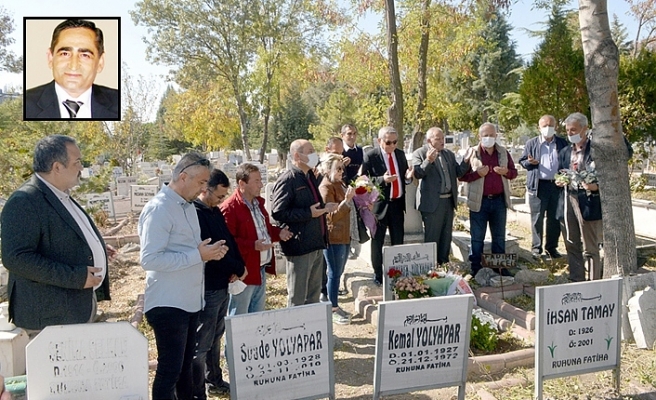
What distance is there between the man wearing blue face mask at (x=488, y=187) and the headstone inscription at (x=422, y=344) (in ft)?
10.4

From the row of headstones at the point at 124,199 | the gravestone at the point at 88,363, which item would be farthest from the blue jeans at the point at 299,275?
the row of headstones at the point at 124,199

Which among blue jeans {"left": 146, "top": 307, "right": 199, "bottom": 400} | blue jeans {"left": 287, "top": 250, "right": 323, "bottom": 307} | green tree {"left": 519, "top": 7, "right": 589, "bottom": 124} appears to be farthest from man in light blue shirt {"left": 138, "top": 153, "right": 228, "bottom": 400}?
green tree {"left": 519, "top": 7, "right": 589, "bottom": 124}

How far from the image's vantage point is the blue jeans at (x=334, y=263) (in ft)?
18.2

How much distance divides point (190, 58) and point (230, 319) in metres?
22.2

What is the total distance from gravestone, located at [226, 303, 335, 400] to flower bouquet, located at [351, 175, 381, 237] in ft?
8.45

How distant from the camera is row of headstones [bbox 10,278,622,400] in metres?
2.68

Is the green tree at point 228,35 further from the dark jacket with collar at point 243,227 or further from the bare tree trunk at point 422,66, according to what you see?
the dark jacket with collar at point 243,227

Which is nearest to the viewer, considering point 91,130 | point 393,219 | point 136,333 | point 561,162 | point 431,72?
point 136,333

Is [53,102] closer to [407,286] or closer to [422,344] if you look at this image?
[407,286]

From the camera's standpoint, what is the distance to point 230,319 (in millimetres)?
3004

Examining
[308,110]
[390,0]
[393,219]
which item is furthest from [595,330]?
[308,110]

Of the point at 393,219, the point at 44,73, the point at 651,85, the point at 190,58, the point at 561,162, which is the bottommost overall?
the point at 393,219

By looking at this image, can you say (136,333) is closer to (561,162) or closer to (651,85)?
(561,162)

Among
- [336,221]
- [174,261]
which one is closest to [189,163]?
[174,261]
